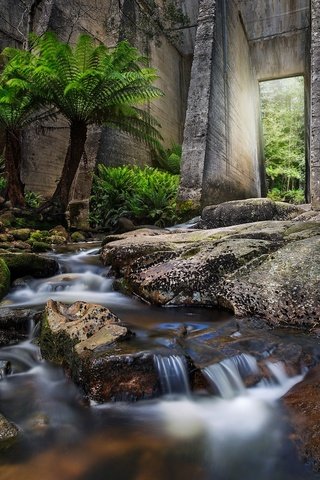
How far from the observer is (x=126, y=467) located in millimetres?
1622

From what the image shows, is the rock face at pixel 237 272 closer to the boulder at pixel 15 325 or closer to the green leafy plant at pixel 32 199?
the boulder at pixel 15 325

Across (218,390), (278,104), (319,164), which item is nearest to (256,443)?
(218,390)

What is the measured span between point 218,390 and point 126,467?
0.77 meters

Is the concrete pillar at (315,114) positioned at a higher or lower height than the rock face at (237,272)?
higher

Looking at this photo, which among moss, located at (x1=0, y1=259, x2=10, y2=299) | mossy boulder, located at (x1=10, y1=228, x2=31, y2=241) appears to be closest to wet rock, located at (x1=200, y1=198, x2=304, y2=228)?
mossy boulder, located at (x1=10, y1=228, x2=31, y2=241)

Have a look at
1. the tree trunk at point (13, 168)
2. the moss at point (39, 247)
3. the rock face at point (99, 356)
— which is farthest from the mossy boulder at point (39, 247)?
the rock face at point (99, 356)

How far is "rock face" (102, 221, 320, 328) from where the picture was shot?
9.95ft

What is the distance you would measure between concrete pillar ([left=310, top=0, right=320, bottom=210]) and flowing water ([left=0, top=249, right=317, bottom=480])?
5920mm

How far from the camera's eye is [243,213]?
7.62 m

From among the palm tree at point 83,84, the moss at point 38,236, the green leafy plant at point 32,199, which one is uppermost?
the palm tree at point 83,84

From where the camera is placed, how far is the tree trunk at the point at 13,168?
767cm

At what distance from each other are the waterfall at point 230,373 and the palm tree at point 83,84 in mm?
6106

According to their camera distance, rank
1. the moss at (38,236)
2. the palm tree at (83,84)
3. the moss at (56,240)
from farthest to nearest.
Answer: the palm tree at (83,84) → the moss at (56,240) → the moss at (38,236)

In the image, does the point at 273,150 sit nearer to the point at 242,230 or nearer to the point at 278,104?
the point at 278,104
